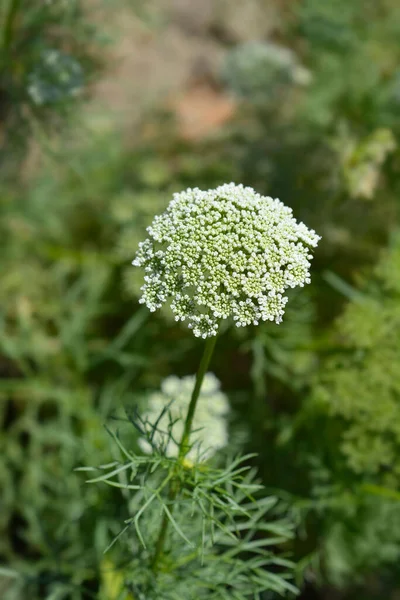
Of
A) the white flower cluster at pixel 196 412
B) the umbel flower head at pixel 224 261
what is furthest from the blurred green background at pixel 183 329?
the umbel flower head at pixel 224 261

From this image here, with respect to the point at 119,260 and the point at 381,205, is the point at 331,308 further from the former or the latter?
the point at 119,260

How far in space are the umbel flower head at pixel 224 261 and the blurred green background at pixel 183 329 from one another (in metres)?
1.06

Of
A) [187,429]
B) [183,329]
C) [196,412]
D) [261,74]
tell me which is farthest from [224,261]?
[261,74]

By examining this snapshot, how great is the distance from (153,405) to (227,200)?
93 centimetres

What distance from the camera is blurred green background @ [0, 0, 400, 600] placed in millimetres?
2359

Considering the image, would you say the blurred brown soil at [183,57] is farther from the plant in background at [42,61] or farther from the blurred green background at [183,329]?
the plant in background at [42,61]

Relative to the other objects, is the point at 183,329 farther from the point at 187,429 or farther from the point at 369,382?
the point at 187,429

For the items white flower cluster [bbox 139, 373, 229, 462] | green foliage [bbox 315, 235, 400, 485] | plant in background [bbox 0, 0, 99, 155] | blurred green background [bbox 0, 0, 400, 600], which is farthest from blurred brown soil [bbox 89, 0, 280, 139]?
white flower cluster [bbox 139, 373, 229, 462]

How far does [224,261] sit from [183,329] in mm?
1687

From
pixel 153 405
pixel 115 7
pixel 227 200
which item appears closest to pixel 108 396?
pixel 153 405

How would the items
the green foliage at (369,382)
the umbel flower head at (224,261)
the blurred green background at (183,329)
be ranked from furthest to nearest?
the blurred green background at (183,329) → the green foliage at (369,382) → the umbel flower head at (224,261)

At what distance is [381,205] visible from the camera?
3.05 meters

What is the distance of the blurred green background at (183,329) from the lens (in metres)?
2.36

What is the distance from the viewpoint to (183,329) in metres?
3.01
